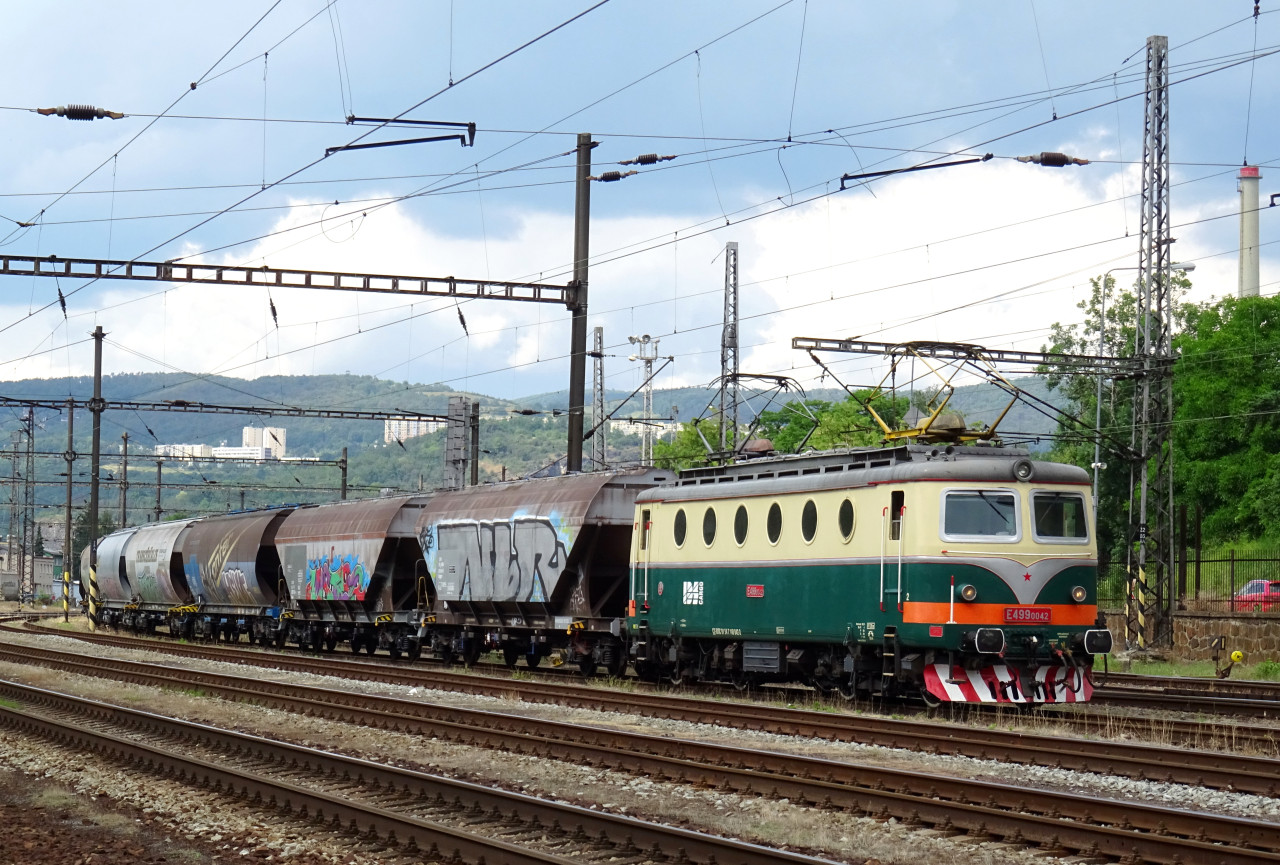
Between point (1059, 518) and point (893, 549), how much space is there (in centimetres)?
239

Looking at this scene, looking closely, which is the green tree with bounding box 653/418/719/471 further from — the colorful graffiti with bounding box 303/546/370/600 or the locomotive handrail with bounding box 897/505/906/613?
the locomotive handrail with bounding box 897/505/906/613

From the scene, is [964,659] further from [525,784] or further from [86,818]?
[86,818]

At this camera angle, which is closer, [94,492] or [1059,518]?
[1059,518]

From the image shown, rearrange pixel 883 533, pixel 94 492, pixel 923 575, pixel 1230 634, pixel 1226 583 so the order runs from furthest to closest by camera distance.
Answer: pixel 94 492
pixel 1226 583
pixel 1230 634
pixel 883 533
pixel 923 575

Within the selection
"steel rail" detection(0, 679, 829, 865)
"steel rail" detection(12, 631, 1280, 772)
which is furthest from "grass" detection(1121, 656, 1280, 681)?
"steel rail" detection(0, 679, 829, 865)

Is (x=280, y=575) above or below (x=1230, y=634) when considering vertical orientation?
above

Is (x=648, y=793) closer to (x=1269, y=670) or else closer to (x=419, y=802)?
(x=419, y=802)

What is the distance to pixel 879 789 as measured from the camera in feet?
43.1

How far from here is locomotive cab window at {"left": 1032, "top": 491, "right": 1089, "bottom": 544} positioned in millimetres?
19859

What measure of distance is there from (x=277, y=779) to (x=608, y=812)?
161 inches

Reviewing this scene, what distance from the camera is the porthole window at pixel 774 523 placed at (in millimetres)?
22208

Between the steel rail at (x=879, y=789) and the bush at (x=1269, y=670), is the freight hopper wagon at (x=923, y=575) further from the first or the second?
the bush at (x=1269, y=670)

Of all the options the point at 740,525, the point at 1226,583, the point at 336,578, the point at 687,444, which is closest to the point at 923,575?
the point at 740,525

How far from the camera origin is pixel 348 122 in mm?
25938
